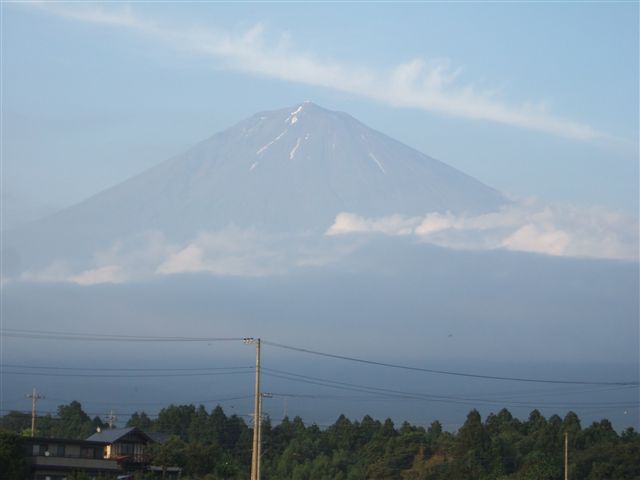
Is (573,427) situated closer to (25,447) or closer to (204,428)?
(204,428)

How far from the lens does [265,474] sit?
75000 mm

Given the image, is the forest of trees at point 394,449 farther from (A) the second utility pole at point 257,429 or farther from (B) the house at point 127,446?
(A) the second utility pole at point 257,429

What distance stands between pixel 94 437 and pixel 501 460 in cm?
2479

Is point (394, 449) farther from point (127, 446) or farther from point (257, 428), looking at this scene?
point (257, 428)

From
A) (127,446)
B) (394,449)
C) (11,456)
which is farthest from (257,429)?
(394,449)

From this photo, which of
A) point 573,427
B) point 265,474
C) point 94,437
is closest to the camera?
point 94,437

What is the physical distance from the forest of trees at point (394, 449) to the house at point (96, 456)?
1379 mm

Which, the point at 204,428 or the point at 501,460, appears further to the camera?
the point at 204,428

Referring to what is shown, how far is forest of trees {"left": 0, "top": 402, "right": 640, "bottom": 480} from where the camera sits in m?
67.8

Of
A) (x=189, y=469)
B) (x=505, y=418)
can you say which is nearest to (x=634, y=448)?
(x=505, y=418)

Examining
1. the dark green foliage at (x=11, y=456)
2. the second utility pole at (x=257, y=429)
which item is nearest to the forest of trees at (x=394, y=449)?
the dark green foliage at (x=11, y=456)

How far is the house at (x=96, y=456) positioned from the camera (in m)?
60.8

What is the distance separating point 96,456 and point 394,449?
2089 cm

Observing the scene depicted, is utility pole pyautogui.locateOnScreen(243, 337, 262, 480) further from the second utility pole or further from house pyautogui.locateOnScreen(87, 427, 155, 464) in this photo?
house pyautogui.locateOnScreen(87, 427, 155, 464)
